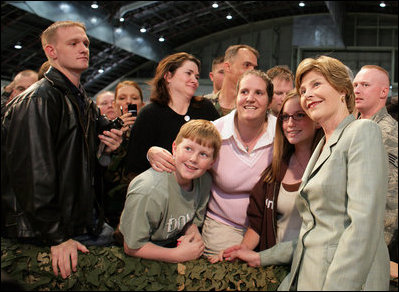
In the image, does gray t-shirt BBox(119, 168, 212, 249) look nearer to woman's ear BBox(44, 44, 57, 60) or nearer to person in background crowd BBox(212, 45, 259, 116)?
woman's ear BBox(44, 44, 57, 60)

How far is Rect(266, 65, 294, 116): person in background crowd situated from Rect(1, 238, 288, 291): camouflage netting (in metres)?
1.59

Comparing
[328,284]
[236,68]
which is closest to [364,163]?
[328,284]

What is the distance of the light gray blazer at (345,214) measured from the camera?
5.63 ft

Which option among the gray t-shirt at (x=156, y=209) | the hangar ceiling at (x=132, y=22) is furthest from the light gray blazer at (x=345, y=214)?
the hangar ceiling at (x=132, y=22)

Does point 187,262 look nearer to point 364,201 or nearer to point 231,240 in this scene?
point 231,240

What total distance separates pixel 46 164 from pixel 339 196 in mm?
1430

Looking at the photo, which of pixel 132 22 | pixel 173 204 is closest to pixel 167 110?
pixel 173 204

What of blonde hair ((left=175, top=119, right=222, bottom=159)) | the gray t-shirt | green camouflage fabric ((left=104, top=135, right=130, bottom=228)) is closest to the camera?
the gray t-shirt

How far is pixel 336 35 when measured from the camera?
15.6 m

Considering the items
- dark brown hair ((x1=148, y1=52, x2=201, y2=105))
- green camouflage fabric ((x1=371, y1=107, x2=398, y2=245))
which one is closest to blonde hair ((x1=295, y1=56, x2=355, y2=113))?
green camouflage fabric ((x1=371, y1=107, x2=398, y2=245))

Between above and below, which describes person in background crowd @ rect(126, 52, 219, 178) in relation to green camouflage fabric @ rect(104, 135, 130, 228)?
above

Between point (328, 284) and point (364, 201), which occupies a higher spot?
point (364, 201)

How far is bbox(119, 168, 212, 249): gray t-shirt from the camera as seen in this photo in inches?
94.7

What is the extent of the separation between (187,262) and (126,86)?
2.21 metres
